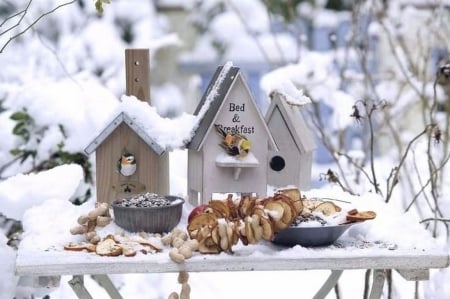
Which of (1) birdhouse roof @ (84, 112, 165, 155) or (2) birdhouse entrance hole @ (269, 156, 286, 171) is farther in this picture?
(2) birdhouse entrance hole @ (269, 156, 286, 171)

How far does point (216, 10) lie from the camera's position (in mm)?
5039

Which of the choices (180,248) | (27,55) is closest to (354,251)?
(180,248)

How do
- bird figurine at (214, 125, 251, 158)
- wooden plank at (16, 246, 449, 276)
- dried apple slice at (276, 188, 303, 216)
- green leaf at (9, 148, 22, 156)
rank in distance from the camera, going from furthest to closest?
green leaf at (9, 148, 22, 156), bird figurine at (214, 125, 251, 158), dried apple slice at (276, 188, 303, 216), wooden plank at (16, 246, 449, 276)

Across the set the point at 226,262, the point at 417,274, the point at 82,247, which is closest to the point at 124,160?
the point at 82,247

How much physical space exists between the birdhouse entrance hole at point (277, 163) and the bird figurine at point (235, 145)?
0.55 feet

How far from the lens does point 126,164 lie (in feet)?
4.42

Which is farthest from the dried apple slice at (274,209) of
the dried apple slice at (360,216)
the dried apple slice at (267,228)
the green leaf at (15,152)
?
the green leaf at (15,152)

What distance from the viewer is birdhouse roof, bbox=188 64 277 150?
132 cm

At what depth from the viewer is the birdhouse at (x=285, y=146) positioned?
4.78 feet

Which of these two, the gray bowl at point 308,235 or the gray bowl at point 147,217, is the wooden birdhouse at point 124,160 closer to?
the gray bowl at point 147,217

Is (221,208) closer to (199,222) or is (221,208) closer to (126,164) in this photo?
(199,222)

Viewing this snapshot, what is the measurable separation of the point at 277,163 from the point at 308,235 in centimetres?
35

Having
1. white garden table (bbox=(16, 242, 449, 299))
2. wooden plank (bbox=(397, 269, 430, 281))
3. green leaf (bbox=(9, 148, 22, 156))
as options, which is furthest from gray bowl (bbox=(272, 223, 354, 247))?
green leaf (bbox=(9, 148, 22, 156))

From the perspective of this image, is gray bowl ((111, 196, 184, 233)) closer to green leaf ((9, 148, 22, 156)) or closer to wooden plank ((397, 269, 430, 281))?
wooden plank ((397, 269, 430, 281))
